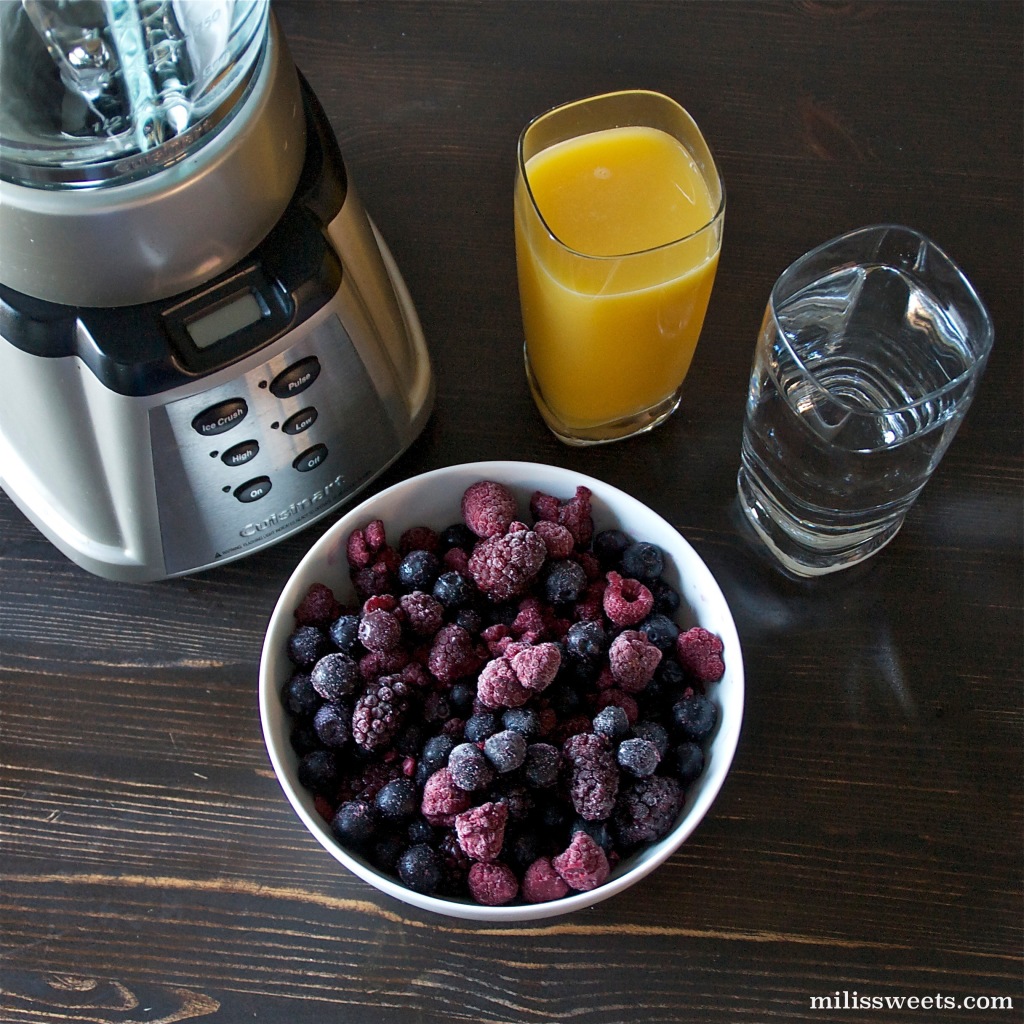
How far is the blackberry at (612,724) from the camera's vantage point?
2.31ft

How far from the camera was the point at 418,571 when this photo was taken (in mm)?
778

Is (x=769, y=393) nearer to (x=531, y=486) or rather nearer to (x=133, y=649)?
(x=531, y=486)

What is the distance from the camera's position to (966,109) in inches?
42.4

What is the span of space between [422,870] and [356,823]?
0.18 ft

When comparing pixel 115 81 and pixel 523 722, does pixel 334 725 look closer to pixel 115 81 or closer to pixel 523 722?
pixel 523 722

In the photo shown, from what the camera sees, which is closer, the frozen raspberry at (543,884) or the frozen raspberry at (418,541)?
the frozen raspberry at (543,884)

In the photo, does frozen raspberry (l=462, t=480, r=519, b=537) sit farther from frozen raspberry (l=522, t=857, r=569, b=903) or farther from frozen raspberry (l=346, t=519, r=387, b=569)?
frozen raspberry (l=522, t=857, r=569, b=903)

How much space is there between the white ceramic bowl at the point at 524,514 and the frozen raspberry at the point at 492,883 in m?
0.01

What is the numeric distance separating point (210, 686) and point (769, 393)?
0.49m

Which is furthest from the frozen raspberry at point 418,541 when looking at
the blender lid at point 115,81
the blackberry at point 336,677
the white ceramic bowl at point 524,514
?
the blender lid at point 115,81

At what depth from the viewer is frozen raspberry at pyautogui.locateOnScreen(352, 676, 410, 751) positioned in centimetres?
71

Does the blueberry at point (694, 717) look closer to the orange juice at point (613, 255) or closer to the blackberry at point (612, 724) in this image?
the blackberry at point (612, 724)

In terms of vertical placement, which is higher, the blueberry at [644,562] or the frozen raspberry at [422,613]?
the frozen raspberry at [422,613]

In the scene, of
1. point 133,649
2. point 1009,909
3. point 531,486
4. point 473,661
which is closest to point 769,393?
point 531,486
